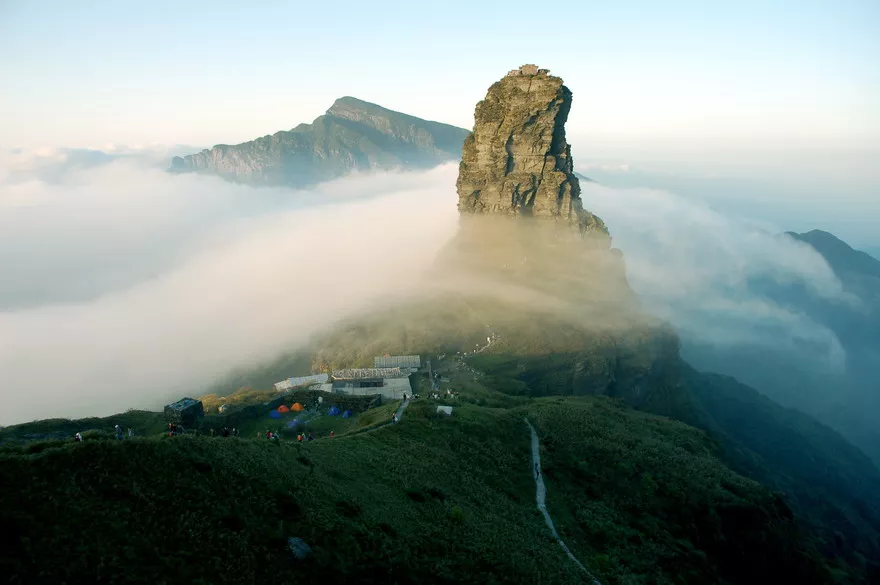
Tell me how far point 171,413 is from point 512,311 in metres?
103

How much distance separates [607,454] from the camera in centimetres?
6769

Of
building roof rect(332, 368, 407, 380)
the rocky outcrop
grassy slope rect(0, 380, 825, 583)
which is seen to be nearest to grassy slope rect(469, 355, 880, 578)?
building roof rect(332, 368, 407, 380)

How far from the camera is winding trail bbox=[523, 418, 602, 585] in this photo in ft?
140

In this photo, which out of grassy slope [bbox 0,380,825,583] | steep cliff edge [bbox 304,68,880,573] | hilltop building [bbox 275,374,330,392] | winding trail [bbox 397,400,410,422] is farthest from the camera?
steep cliff edge [bbox 304,68,880,573]

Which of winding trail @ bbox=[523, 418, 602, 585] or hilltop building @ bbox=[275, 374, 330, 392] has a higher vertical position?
winding trail @ bbox=[523, 418, 602, 585]

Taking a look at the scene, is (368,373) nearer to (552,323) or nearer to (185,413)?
(552,323)

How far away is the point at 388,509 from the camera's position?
38.9 metres

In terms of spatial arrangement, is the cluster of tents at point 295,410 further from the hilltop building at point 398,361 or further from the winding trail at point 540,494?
the hilltop building at point 398,361

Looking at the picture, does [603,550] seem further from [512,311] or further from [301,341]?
[301,341]

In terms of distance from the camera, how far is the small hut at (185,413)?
208 ft

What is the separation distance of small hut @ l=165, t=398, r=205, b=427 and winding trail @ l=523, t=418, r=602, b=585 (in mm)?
38576

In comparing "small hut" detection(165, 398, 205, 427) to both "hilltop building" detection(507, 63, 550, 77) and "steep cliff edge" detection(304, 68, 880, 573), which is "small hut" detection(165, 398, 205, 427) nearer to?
"steep cliff edge" detection(304, 68, 880, 573)

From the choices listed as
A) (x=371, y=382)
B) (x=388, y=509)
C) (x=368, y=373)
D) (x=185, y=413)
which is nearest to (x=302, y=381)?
(x=368, y=373)

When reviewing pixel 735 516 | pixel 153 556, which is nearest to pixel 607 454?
pixel 735 516
